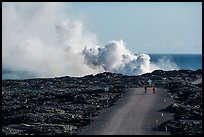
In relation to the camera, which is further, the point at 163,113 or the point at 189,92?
the point at 189,92

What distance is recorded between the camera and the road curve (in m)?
48.3

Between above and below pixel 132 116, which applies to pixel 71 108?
above

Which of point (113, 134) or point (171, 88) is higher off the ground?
point (171, 88)

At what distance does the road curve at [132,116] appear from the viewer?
48.3 meters

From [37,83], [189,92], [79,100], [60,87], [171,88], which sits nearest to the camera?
[79,100]

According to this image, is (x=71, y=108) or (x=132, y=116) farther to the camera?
(x=71, y=108)

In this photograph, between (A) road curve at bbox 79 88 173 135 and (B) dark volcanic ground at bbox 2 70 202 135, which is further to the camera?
(B) dark volcanic ground at bbox 2 70 202 135

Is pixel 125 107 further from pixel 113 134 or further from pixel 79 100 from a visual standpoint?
pixel 113 134

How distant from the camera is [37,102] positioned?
248ft

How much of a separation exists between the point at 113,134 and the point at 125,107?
1744cm

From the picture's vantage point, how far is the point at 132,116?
56.7m

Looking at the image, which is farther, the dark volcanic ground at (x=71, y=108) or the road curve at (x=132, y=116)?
the dark volcanic ground at (x=71, y=108)

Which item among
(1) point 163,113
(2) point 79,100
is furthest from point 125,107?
(2) point 79,100

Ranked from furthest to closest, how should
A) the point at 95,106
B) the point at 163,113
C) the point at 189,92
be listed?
1. the point at 189,92
2. the point at 95,106
3. the point at 163,113
